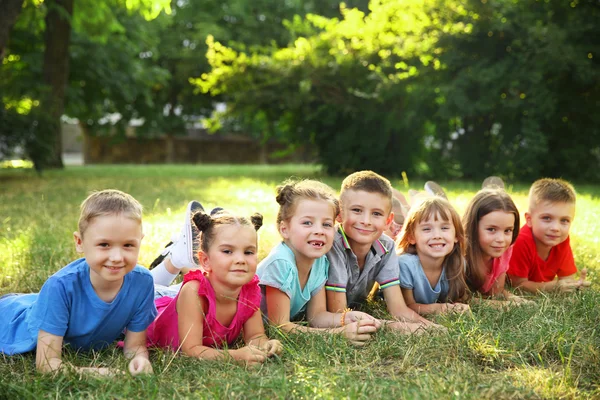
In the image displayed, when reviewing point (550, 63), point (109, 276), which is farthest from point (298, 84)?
point (109, 276)

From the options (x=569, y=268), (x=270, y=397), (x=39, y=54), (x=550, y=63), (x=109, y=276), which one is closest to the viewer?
(x=270, y=397)

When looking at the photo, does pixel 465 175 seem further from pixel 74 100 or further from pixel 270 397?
pixel 74 100

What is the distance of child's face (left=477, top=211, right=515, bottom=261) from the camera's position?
390 cm

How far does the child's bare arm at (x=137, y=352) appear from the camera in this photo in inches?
104

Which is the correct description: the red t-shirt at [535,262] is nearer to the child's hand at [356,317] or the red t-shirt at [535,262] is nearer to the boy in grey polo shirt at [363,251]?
the boy in grey polo shirt at [363,251]

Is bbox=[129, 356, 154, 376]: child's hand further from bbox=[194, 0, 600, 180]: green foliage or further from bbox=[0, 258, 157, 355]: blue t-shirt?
bbox=[194, 0, 600, 180]: green foliage

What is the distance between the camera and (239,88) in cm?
1427

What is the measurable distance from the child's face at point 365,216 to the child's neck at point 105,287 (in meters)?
1.35

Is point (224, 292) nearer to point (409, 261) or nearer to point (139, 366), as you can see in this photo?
point (139, 366)

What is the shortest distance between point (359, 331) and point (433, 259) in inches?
37.8

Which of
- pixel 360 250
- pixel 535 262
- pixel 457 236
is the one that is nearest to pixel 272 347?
pixel 360 250

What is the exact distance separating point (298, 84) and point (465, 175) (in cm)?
412

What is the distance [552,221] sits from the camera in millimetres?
4195

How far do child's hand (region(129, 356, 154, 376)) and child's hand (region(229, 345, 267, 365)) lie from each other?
14.8 inches
